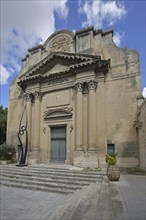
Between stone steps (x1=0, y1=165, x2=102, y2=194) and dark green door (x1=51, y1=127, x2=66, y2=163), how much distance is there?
385 cm

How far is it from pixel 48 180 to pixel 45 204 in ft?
9.59

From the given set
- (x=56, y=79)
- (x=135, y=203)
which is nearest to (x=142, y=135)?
(x=135, y=203)

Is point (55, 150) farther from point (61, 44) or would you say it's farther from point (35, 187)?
point (61, 44)

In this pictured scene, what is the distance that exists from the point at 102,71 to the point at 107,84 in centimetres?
105

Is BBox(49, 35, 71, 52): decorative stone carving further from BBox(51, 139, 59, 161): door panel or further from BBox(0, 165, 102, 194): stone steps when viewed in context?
BBox(0, 165, 102, 194): stone steps

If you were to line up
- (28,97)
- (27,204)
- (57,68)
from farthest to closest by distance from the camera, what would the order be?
(28,97), (57,68), (27,204)

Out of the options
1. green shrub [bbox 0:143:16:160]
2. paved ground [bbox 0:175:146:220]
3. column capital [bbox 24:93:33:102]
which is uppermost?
column capital [bbox 24:93:33:102]

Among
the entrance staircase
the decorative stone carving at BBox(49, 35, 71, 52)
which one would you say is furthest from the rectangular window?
the decorative stone carving at BBox(49, 35, 71, 52)

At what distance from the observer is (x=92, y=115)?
13383 mm

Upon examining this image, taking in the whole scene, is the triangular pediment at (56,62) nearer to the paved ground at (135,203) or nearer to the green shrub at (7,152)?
the green shrub at (7,152)

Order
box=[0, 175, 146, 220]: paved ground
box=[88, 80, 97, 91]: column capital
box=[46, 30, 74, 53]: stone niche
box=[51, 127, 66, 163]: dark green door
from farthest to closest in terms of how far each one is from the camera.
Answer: box=[46, 30, 74, 53]: stone niche < box=[51, 127, 66, 163]: dark green door < box=[88, 80, 97, 91]: column capital < box=[0, 175, 146, 220]: paved ground

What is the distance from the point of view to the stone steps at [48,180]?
27.0 feet

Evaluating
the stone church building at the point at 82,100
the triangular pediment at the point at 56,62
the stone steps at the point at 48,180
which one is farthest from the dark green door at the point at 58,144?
the triangular pediment at the point at 56,62

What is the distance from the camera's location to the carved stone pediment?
14677 millimetres
